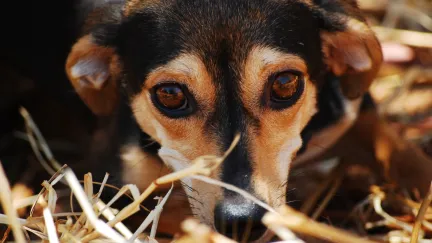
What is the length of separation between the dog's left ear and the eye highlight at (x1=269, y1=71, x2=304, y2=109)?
29 cm

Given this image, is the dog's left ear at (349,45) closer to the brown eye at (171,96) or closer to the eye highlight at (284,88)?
the eye highlight at (284,88)

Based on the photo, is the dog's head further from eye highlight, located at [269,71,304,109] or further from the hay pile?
the hay pile

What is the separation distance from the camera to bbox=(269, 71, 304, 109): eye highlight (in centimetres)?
262

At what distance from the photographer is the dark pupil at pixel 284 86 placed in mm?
2627

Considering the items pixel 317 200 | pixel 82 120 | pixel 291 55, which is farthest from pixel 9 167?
pixel 291 55

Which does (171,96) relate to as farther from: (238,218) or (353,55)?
(353,55)

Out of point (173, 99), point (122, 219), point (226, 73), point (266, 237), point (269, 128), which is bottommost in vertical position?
point (266, 237)

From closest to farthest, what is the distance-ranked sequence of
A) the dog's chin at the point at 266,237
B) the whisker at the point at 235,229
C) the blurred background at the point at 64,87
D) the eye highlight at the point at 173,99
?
the whisker at the point at 235,229 → the dog's chin at the point at 266,237 → the eye highlight at the point at 173,99 → the blurred background at the point at 64,87

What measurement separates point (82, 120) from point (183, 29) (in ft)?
5.05

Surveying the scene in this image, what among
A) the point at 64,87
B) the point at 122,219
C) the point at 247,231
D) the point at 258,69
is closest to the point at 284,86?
the point at 258,69

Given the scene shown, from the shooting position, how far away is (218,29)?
100 inches

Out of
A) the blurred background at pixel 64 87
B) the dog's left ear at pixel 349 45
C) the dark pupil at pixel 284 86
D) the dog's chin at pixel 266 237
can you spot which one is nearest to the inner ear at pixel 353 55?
the dog's left ear at pixel 349 45

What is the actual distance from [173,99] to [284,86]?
396mm

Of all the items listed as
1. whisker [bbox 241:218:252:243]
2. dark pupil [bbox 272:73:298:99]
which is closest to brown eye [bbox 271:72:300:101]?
dark pupil [bbox 272:73:298:99]
